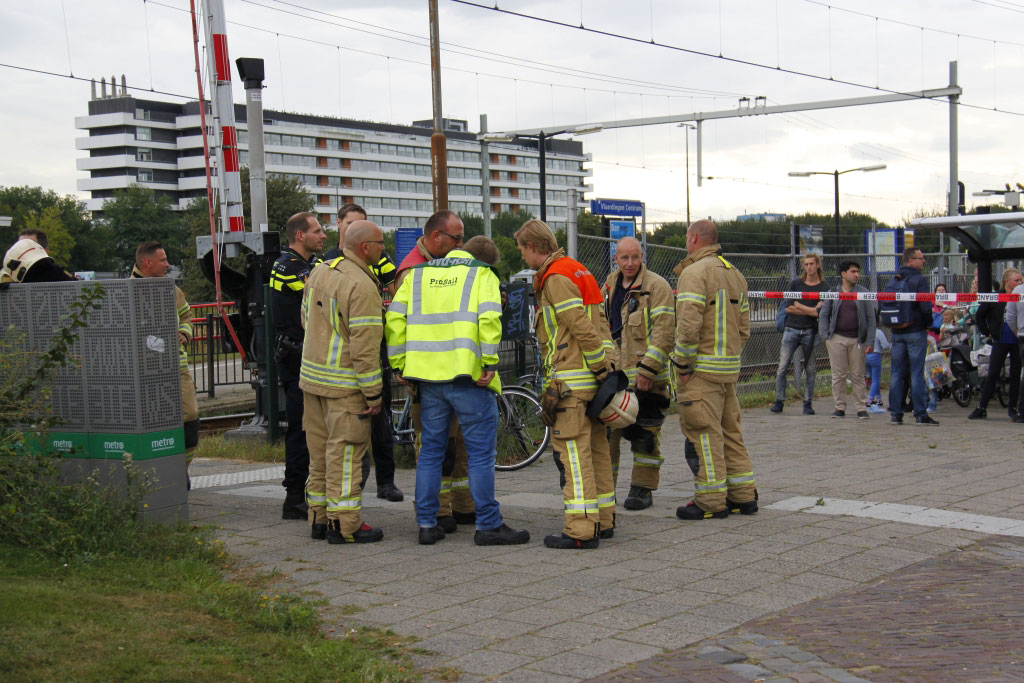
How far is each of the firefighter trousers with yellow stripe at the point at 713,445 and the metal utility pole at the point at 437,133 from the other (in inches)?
513

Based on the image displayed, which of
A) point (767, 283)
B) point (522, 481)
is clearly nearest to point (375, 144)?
point (767, 283)

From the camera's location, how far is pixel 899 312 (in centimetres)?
1245

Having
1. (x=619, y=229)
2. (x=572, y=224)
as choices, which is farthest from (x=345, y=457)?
(x=619, y=229)

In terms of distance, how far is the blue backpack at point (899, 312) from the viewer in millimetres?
12406

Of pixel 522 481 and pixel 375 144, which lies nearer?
pixel 522 481

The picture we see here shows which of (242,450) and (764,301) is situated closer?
(242,450)

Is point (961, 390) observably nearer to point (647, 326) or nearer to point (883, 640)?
point (647, 326)

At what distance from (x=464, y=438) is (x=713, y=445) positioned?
177 centimetres

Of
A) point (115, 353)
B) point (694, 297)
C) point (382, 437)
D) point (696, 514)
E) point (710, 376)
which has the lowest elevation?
point (696, 514)

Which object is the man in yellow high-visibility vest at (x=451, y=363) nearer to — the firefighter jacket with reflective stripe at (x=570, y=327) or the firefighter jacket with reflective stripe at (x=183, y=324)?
the firefighter jacket with reflective stripe at (x=570, y=327)

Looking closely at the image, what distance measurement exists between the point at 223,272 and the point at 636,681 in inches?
285

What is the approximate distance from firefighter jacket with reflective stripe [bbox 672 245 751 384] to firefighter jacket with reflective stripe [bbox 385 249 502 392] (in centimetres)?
143

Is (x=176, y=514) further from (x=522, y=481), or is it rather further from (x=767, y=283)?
(x=767, y=283)

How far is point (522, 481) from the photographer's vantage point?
29.8 ft
